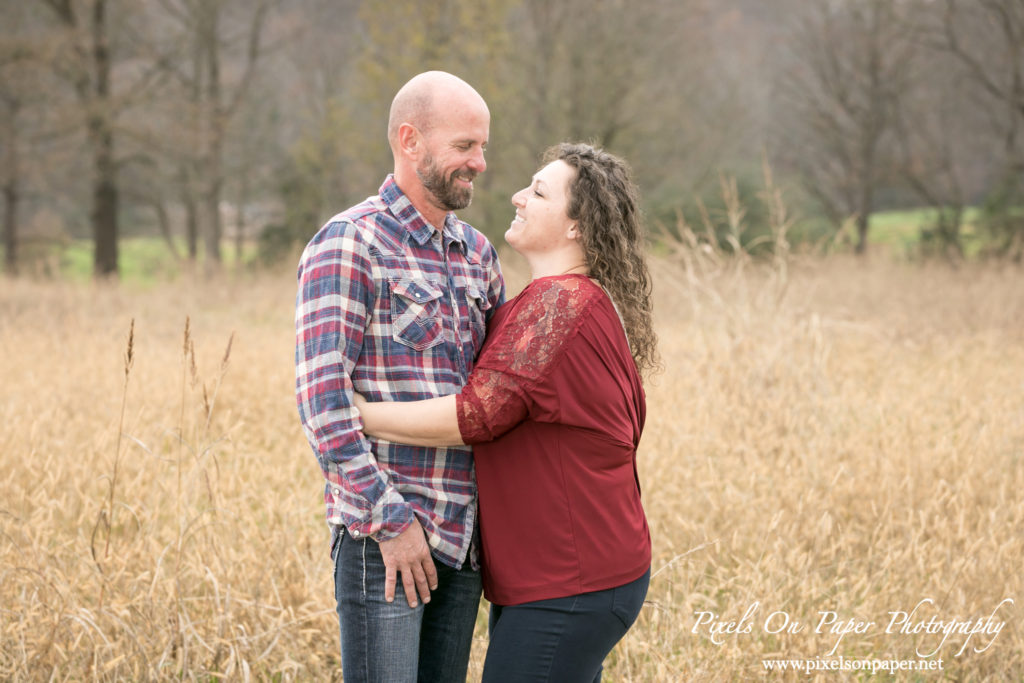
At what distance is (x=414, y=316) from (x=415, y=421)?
0.27 meters

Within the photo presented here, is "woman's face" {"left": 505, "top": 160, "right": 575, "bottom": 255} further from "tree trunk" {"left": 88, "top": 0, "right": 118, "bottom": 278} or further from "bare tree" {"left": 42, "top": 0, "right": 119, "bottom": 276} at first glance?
"tree trunk" {"left": 88, "top": 0, "right": 118, "bottom": 278}

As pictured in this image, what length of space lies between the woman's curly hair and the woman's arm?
55 cm

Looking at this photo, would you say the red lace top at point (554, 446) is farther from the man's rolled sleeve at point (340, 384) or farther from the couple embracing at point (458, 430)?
the man's rolled sleeve at point (340, 384)

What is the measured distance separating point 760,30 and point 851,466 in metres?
35.5

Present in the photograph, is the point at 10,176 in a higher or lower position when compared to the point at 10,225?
higher

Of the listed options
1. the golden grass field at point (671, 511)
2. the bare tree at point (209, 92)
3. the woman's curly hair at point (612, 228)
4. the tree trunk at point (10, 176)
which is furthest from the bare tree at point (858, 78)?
the woman's curly hair at point (612, 228)

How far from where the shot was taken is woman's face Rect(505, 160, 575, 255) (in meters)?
2.23

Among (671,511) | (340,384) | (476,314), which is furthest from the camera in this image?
(671,511)

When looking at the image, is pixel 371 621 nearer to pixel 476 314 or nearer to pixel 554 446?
pixel 554 446

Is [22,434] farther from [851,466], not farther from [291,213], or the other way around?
[291,213]

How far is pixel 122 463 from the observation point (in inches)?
181

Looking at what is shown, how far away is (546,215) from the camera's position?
7.32 ft

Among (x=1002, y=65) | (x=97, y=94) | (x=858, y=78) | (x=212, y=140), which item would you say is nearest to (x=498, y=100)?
(x=212, y=140)

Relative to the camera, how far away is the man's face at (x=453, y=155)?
210cm
